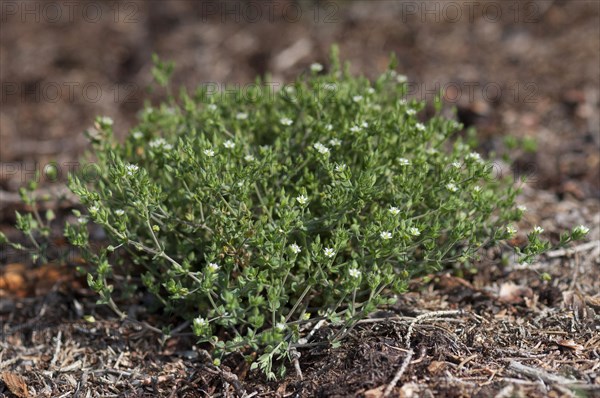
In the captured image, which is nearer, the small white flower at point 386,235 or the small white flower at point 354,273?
the small white flower at point 354,273

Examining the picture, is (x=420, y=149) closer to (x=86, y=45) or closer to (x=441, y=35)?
(x=441, y=35)

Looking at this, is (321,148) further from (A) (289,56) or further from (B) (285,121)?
(A) (289,56)

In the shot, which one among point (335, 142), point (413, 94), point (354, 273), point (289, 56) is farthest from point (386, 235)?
point (289, 56)

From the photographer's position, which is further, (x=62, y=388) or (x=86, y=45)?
(x=86, y=45)

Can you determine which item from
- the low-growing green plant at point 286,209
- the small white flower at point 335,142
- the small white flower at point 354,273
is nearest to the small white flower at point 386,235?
the low-growing green plant at point 286,209

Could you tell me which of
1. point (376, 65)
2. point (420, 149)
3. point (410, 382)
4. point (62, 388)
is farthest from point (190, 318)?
point (376, 65)

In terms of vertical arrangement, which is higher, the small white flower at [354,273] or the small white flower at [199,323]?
the small white flower at [354,273]

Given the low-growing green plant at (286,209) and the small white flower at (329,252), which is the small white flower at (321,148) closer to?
the low-growing green plant at (286,209)
